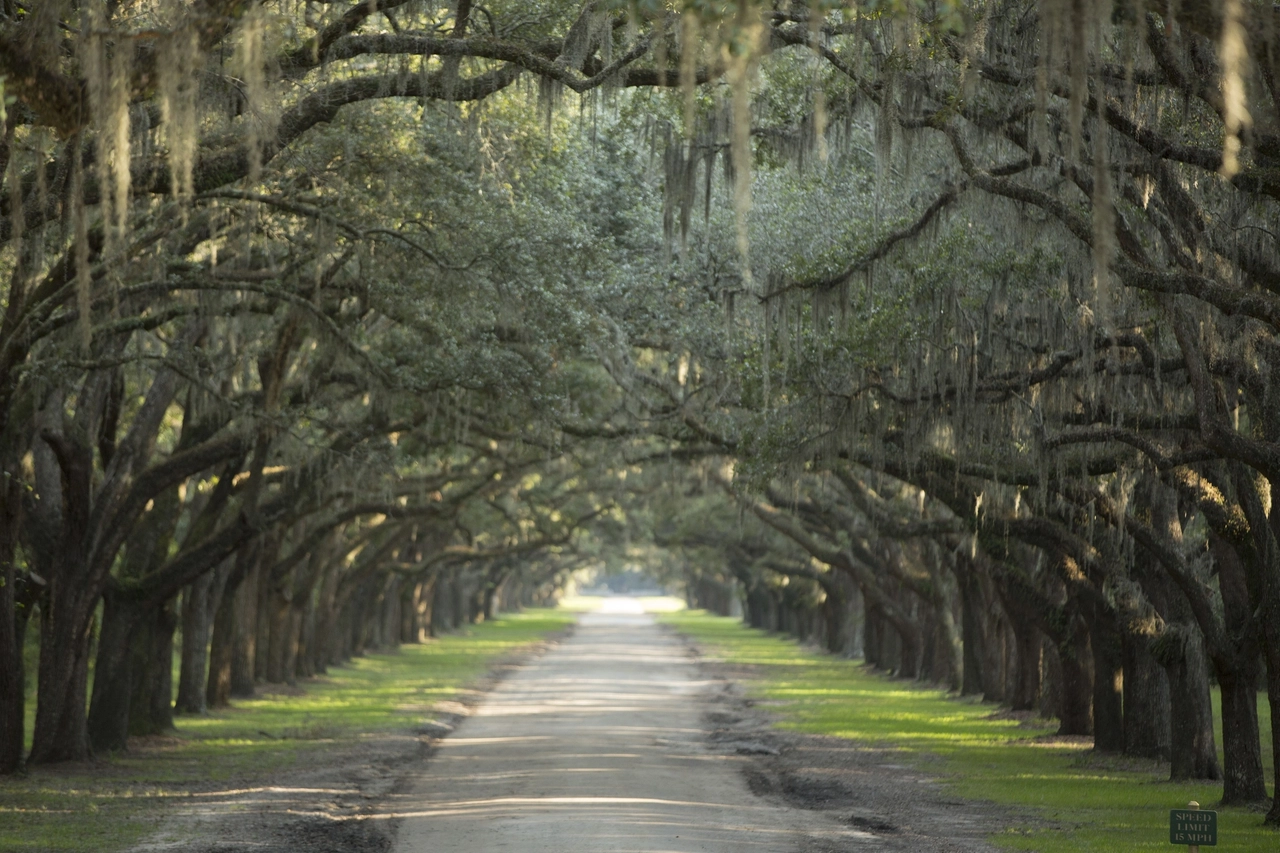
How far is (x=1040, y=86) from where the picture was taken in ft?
24.1

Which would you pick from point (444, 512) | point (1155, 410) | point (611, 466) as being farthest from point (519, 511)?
point (1155, 410)

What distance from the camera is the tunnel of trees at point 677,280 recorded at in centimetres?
972

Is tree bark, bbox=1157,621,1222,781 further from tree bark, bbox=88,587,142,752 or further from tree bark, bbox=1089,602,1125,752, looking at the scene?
tree bark, bbox=88,587,142,752

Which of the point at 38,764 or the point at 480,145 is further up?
the point at 480,145

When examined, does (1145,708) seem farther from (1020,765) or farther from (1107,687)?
(1020,765)

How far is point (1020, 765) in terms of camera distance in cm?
1952

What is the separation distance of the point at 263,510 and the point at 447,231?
19.1 ft

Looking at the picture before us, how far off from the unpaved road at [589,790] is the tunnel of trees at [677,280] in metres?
3.85

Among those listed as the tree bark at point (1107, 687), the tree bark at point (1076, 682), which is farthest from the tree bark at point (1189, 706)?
the tree bark at point (1076, 682)

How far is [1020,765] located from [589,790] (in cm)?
680

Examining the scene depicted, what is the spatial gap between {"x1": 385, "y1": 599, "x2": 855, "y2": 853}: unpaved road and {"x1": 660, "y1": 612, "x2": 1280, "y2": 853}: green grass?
214 cm

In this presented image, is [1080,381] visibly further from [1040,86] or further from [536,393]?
[1040,86]

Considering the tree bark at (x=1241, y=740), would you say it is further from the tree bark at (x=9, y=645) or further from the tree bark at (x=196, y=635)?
the tree bark at (x=196, y=635)

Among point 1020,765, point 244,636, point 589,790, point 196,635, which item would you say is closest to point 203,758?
point 196,635
